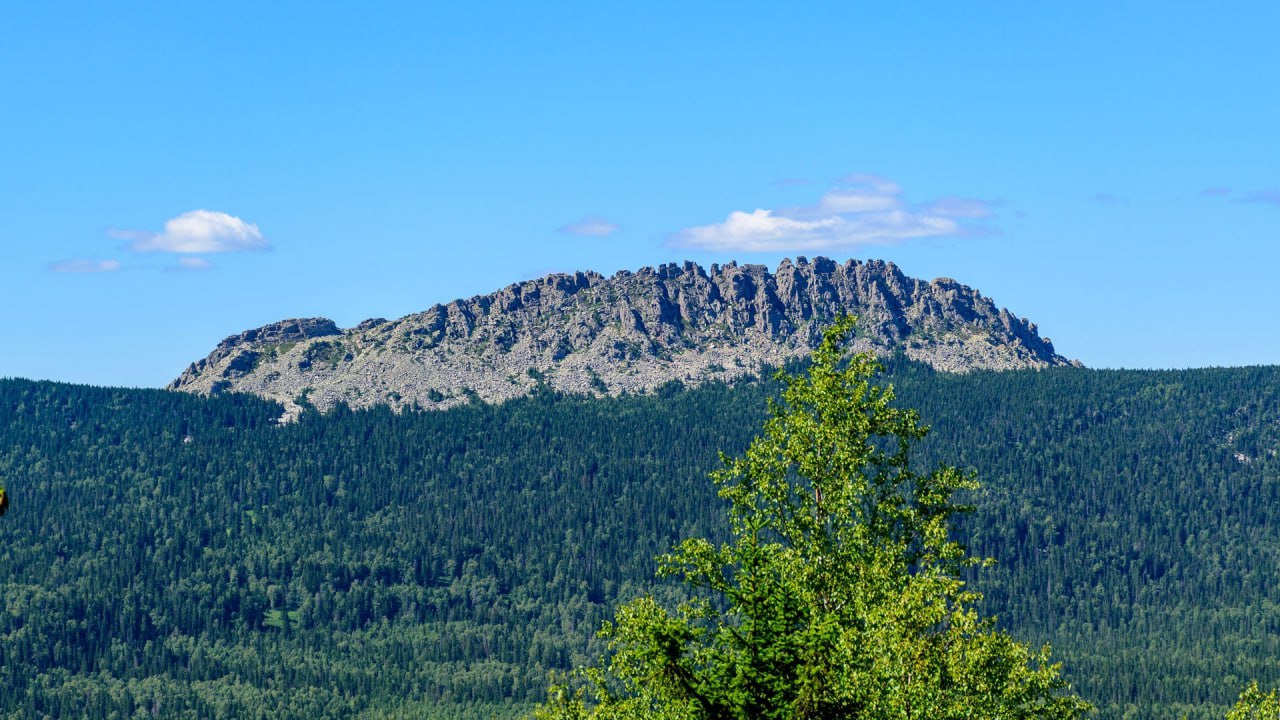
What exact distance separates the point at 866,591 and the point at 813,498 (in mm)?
6534

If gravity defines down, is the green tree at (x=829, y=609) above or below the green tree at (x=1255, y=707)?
above

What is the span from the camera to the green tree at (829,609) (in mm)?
54406

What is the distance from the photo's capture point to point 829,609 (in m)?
62.5

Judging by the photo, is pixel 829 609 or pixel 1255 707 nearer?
pixel 829 609

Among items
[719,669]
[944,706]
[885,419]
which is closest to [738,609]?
[719,669]

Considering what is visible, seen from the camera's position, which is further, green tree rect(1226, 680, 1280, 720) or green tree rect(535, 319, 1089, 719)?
green tree rect(1226, 680, 1280, 720)

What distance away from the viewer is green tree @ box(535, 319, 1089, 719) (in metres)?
54.4

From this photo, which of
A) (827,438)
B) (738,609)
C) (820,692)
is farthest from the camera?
(827,438)

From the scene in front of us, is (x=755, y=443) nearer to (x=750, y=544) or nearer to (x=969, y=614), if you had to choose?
(x=750, y=544)

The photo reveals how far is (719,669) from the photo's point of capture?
56.0m

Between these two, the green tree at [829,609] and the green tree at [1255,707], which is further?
the green tree at [1255,707]

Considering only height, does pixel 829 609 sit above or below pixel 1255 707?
above

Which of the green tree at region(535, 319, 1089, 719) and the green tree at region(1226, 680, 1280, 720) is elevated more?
the green tree at region(535, 319, 1089, 719)

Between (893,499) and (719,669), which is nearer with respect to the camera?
(719,669)
